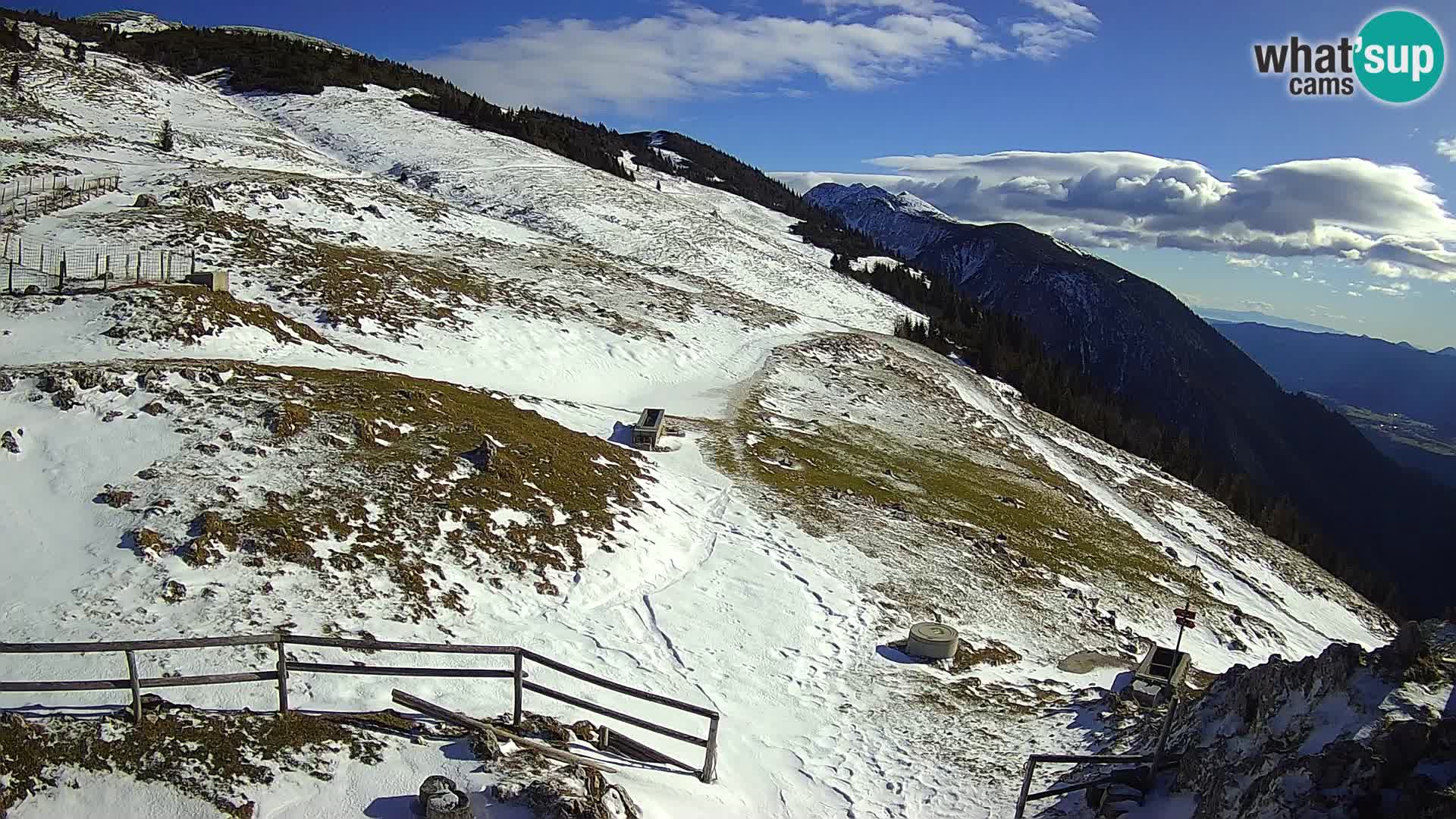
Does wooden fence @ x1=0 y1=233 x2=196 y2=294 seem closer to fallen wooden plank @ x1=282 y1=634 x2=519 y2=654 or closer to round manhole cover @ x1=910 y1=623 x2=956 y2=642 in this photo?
fallen wooden plank @ x1=282 y1=634 x2=519 y2=654

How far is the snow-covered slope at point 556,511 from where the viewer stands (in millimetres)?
13227

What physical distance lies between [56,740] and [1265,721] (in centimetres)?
1471

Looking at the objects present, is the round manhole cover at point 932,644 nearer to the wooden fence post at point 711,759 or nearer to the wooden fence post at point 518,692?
the wooden fence post at point 711,759

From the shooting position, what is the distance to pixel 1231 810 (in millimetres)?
9312

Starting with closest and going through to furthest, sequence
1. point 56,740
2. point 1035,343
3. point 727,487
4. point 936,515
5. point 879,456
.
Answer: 1. point 56,740
2. point 727,487
3. point 936,515
4. point 879,456
5. point 1035,343

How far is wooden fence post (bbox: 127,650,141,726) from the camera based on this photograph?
9.17 metres

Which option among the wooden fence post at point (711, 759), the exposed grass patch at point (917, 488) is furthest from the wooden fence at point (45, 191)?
the wooden fence post at point (711, 759)

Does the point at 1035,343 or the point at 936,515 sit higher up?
the point at 1035,343

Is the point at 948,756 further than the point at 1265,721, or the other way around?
the point at 948,756

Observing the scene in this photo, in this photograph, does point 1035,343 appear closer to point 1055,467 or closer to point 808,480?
point 1055,467

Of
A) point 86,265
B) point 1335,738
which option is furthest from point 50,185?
point 1335,738

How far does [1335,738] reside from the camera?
9.41m

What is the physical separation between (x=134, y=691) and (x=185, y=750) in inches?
37.8

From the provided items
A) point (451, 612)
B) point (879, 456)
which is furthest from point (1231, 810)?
point (879, 456)
